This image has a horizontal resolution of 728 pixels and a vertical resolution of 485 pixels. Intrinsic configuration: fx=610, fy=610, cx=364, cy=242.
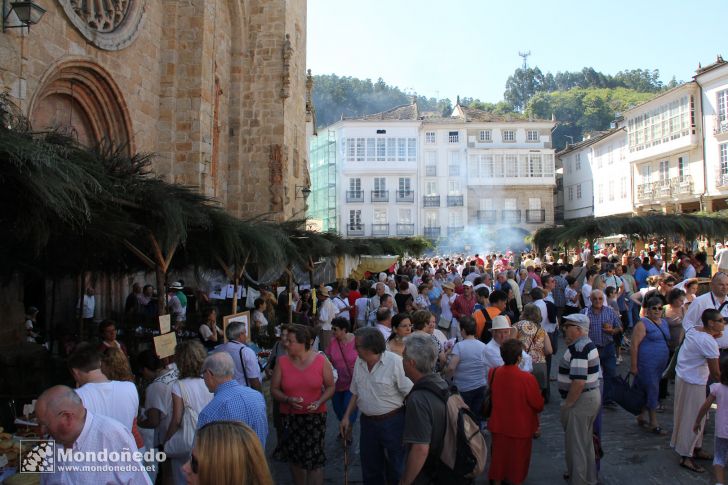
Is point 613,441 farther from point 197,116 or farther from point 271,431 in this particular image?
point 197,116

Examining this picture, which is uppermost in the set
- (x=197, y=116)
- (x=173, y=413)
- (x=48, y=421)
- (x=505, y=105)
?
(x=505, y=105)

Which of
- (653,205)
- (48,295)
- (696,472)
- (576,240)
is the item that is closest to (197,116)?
(48,295)

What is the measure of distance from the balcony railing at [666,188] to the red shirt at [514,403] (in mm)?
34710

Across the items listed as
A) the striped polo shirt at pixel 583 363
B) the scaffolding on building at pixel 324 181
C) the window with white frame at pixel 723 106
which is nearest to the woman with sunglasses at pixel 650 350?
the striped polo shirt at pixel 583 363

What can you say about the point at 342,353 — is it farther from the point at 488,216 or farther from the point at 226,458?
the point at 488,216

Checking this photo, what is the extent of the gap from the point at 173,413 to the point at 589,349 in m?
3.48

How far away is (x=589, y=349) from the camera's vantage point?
533 cm

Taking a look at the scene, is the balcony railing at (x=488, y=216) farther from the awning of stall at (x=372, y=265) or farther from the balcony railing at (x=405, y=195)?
the awning of stall at (x=372, y=265)

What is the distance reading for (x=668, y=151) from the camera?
37344mm

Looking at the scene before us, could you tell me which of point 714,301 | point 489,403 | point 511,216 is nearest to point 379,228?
point 511,216

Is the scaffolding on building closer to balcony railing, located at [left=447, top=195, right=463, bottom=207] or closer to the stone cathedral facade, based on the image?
balcony railing, located at [left=447, top=195, right=463, bottom=207]

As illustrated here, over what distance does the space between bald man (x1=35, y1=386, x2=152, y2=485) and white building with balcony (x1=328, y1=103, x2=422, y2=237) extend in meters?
51.0

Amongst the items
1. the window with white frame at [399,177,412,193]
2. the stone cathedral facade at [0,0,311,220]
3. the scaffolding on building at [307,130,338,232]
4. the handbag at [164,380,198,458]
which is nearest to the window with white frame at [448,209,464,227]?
the window with white frame at [399,177,412,193]

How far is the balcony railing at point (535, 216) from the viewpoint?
179 ft
